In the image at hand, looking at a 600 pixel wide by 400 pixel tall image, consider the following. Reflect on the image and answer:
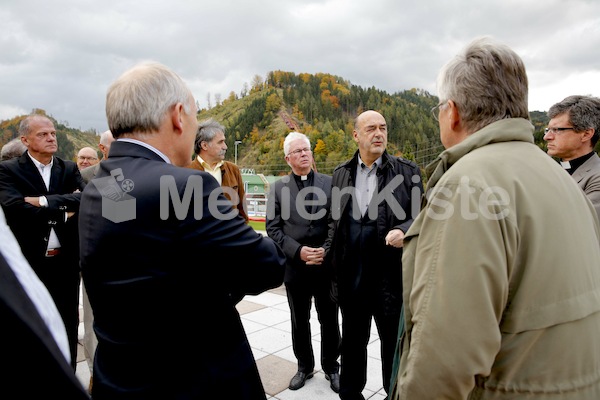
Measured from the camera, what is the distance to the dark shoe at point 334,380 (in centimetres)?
321

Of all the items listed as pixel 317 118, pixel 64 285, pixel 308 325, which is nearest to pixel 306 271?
pixel 308 325

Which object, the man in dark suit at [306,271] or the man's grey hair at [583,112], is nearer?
the man's grey hair at [583,112]

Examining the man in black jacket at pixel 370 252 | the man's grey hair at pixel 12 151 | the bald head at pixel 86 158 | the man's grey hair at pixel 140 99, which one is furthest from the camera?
the bald head at pixel 86 158

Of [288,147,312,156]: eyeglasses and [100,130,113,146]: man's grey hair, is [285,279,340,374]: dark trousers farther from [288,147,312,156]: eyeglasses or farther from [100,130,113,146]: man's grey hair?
[100,130,113,146]: man's grey hair

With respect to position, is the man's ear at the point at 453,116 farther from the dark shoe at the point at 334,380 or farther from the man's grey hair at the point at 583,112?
the dark shoe at the point at 334,380

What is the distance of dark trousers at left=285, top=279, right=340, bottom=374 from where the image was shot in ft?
Result: 11.1

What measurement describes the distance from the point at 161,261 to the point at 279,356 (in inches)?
118

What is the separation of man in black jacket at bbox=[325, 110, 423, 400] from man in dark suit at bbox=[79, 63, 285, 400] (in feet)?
5.14

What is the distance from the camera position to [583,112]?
2.84 meters

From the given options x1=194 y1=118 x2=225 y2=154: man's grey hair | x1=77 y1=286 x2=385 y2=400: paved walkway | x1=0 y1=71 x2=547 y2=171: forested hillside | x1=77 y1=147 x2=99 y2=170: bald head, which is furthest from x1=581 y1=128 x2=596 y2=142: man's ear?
x1=0 y1=71 x2=547 y2=171: forested hillside

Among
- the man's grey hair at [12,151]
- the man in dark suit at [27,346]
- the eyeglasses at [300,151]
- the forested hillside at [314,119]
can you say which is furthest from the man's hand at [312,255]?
the forested hillside at [314,119]

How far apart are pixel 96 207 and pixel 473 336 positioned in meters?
1.27

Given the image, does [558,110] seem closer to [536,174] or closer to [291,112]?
[536,174]

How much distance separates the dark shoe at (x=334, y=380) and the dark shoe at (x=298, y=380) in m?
0.20
